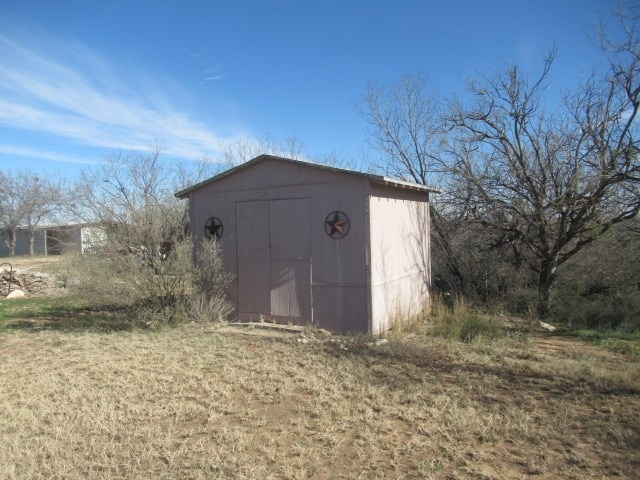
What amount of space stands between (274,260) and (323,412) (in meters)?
4.24

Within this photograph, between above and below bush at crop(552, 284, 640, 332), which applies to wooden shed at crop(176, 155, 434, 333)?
above

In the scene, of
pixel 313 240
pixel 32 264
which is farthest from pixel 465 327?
pixel 32 264

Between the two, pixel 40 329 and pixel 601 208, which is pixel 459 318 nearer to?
pixel 601 208

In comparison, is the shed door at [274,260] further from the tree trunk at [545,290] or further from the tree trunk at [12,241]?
the tree trunk at [12,241]

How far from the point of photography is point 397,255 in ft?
28.2

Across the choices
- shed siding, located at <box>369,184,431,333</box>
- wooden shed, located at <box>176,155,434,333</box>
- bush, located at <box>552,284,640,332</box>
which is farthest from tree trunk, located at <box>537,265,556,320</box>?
wooden shed, located at <box>176,155,434,333</box>

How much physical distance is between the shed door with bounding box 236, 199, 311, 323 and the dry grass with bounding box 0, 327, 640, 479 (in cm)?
142

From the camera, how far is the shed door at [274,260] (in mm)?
8055

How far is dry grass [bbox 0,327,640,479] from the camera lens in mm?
3461

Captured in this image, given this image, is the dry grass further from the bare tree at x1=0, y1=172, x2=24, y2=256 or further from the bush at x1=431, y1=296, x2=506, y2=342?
the bare tree at x1=0, y1=172, x2=24, y2=256

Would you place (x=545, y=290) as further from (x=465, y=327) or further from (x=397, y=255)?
(x=397, y=255)

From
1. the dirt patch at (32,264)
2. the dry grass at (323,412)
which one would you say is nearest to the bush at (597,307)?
the dry grass at (323,412)

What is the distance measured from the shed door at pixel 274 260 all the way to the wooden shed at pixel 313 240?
0.06ft

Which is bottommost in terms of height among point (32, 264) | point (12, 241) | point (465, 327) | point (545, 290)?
point (465, 327)
